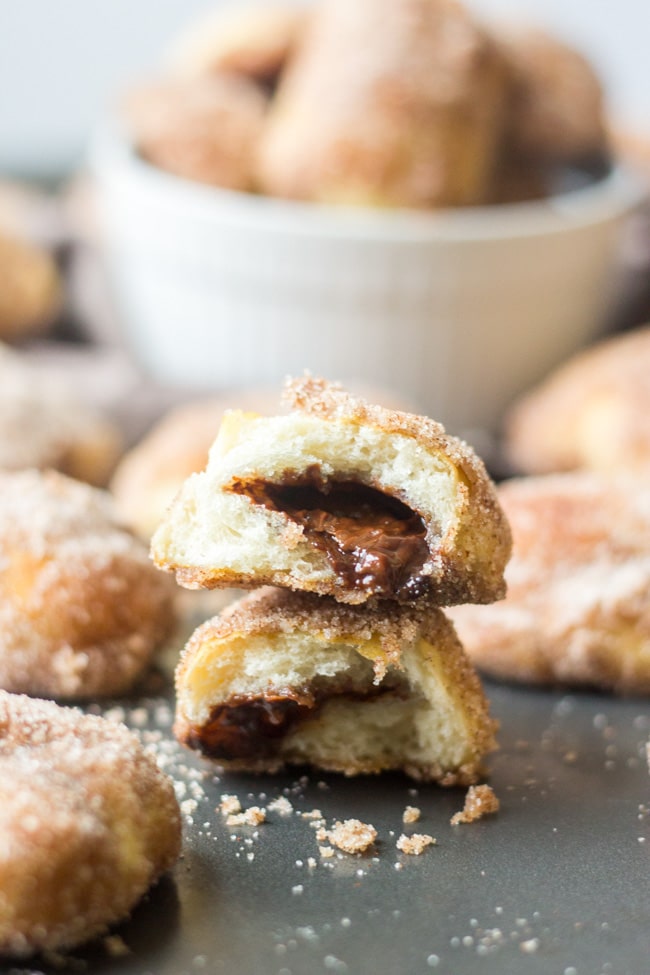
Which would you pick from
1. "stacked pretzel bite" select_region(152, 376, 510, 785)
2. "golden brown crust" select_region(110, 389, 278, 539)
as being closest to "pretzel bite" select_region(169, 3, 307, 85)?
"golden brown crust" select_region(110, 389, 278, 539)

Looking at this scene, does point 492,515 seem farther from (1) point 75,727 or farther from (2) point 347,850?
(1) point 75,727

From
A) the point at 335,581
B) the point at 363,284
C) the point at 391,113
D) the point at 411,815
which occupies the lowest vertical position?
the point at 411,815

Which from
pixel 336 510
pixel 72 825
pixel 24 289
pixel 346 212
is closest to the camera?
pixel 72 825

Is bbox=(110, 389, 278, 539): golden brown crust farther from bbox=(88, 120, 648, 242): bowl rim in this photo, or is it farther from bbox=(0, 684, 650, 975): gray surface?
bbox=(0, 684, 650, 975): gray surface

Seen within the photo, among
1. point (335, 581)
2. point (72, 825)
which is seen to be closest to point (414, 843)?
point (335, 581)

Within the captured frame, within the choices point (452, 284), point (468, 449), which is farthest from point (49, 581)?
point (452, 284)

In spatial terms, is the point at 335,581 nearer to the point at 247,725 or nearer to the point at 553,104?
the point at 247,725
